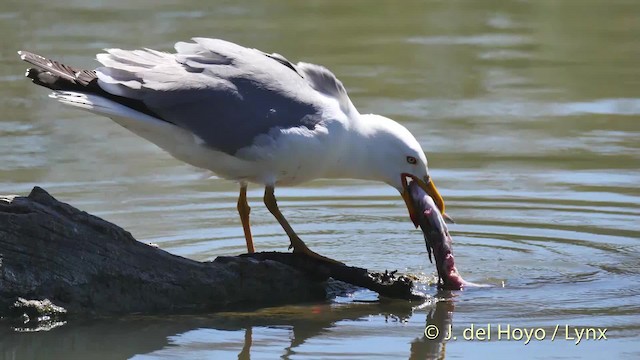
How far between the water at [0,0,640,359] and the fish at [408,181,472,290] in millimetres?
119

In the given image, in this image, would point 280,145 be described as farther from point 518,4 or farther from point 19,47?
point 518,4

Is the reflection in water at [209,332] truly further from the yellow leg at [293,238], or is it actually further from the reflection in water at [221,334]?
the yellow leg at [293,238]

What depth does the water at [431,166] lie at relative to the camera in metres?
6.95

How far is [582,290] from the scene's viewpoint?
25.1 feet

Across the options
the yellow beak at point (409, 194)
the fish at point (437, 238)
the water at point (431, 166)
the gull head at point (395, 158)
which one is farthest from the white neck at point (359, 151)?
the water at point (431, 166)

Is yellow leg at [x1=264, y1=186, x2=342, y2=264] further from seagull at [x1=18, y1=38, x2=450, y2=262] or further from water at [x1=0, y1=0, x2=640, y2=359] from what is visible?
water at [x1=0, y1=0, x2=640, y2=359]

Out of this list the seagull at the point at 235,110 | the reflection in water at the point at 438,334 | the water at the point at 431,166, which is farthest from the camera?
the seagull at the point at 235,110

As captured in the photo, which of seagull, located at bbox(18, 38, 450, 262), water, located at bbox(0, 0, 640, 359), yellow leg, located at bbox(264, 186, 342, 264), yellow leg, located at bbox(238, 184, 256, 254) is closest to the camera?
Result: water, located at bbox(0, 0, 640, 359)

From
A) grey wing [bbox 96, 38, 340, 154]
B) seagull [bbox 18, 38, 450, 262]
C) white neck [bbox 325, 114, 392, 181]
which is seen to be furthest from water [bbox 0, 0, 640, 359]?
grey wing [bbox 96, 38, 340, 154]

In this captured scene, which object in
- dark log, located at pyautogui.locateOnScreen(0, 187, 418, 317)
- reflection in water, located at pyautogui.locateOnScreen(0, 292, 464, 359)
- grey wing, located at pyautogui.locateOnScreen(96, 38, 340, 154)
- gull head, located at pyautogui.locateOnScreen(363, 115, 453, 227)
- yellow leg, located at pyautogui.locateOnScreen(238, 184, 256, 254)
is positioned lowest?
reflection in water, located at pyautogui.locateOnScreen(0, 292, 464, 359)

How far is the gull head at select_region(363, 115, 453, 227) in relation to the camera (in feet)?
26.1

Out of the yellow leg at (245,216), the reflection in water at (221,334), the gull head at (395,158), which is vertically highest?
the gull head at (395,158)

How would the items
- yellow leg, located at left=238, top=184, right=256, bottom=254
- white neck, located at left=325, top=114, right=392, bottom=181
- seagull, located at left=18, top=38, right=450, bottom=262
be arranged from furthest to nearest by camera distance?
yellow leg, located at left=238, top=184, right=256, bottom=254 < white neck, located at left=325, top=114, right=392, bottom=181 < seagull, located at left=18, top=38, right=450, bottom=262

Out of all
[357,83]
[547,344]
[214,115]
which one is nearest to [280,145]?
[214,115]
